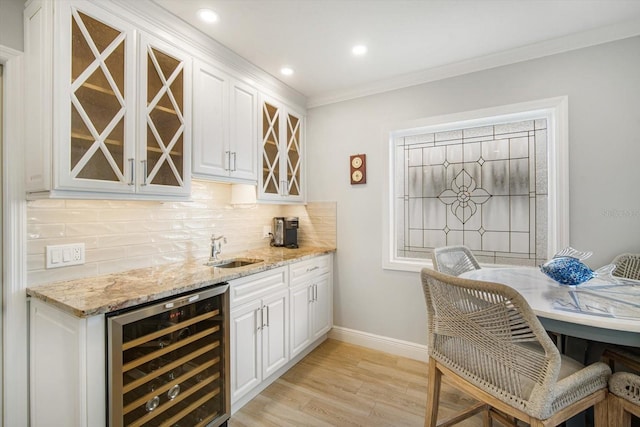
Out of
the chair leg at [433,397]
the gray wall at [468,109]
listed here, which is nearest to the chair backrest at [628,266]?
the gray wall at [468,109]

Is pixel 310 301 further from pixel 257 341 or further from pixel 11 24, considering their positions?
pixel 11 24

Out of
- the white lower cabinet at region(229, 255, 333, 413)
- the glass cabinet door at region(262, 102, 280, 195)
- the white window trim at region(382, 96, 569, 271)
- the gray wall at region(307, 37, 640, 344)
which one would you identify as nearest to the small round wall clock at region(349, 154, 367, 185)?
the gray wall at region(307, 37, 640, 344)

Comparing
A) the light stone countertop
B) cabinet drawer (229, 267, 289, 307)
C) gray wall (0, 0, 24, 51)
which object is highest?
gray wall (0, 0, 24, 51)

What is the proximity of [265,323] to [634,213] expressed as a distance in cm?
266

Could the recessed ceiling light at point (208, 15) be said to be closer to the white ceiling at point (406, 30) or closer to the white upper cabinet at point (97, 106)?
the white ceiling at point (406, 30)

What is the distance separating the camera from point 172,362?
4.88 feet

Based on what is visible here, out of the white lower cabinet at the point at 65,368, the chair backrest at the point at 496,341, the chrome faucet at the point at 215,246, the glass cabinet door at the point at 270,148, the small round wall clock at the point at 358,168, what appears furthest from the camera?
the small round wall clock at the point at 358,168

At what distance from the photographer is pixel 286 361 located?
7.71 feet

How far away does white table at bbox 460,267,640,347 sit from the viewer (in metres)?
1.13

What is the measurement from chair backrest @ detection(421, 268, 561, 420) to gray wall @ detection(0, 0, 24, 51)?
2.43 metres

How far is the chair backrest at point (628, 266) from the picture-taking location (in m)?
1.82

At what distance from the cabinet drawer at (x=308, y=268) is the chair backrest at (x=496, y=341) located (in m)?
1.28

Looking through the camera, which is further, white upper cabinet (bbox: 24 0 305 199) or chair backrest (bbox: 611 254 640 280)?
chair backrest (bbox: 611 254 640 280)

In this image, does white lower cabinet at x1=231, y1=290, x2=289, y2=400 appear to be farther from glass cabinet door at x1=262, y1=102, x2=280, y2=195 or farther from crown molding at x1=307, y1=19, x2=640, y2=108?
crown molding at x1=307, y1=19, x2=640, y2=108
